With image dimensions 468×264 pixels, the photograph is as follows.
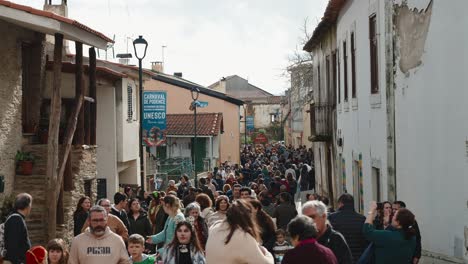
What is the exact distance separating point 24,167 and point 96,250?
7881mm

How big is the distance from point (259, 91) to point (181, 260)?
10887cm

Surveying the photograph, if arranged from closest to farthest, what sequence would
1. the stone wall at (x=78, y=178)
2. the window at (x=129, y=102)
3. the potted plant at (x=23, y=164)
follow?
the potted plant at (x=23, y=164)
the stone wall at (x=78, y=178)
the window at (x=129, y=102)

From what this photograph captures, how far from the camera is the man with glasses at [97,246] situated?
793 centimetres

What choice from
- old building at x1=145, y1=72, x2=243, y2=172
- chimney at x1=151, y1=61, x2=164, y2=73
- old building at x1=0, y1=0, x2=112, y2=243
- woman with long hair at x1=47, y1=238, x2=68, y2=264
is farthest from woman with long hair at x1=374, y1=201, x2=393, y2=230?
chimney at x1=151, y1=61, x2=164, y2=73

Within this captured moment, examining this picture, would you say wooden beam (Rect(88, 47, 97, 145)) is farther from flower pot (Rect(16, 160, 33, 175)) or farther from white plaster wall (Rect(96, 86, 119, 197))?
white plaster wall (Rect(96, 86, 119, 197))

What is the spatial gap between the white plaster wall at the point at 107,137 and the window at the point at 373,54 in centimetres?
1073

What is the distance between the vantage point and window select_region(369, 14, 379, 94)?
1565cm

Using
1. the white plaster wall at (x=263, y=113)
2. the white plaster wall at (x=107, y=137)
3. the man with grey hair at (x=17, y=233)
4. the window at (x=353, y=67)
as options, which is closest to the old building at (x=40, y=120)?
the man with grey hair at (x=17, y=233)

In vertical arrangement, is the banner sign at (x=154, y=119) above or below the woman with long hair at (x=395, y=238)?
above

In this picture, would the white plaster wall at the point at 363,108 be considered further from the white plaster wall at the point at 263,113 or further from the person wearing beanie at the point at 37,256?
the white plaster wall at the point at 263,113

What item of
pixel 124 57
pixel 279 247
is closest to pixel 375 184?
pixel 279 247

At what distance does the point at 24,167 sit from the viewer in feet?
50.2

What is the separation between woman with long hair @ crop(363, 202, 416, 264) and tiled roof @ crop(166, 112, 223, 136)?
120 ft

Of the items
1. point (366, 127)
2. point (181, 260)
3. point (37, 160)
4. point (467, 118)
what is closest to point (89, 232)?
point (181, 260)
